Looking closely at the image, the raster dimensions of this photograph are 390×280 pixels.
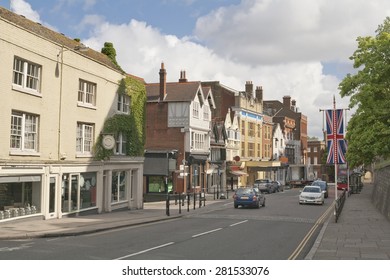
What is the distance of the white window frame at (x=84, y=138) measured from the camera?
92.3 ft

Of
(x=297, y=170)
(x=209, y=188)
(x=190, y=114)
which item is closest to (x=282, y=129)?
(x=297, y=170)

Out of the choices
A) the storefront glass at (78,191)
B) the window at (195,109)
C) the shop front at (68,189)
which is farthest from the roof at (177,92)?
the storefront glass at (78,191)

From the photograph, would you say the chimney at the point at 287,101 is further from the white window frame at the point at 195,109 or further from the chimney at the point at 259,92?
the white window frame at the point at 195,109

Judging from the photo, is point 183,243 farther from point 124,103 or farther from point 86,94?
point 124,103

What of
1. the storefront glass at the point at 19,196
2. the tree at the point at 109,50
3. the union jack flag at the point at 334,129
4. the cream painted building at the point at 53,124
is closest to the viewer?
the storefront glass at the point at 19,196

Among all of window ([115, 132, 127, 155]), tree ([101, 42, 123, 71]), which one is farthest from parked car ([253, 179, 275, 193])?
tree ([101, 42, 123, 71])

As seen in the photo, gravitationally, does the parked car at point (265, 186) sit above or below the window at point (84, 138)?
below

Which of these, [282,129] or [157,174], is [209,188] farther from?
[282,129]

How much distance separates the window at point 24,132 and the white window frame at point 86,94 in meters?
4.21

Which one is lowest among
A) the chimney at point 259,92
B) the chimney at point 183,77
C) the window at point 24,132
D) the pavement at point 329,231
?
the pavement at point 329,231

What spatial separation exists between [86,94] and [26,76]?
18.5 ft

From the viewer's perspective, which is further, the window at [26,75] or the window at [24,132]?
the window at [26,75]

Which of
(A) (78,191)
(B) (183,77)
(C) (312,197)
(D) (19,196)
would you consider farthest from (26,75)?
(B) (183,77)

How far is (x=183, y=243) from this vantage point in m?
17.0
